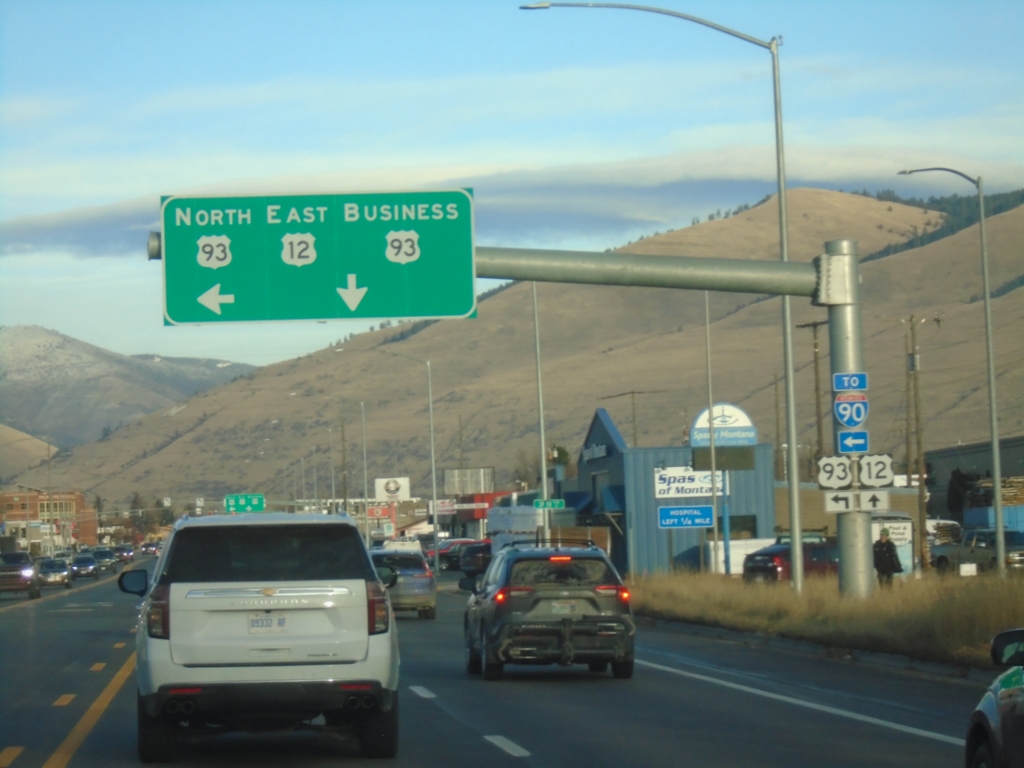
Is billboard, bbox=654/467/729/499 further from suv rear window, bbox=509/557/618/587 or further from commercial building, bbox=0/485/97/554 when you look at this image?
commercial building, bbox=0/485/97/554

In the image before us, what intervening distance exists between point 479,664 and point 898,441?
110217mm

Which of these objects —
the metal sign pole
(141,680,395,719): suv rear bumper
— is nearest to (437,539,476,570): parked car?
the metal sign pole

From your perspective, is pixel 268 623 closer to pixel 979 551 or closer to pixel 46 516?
pixel 979 551

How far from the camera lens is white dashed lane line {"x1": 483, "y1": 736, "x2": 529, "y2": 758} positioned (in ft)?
38.9

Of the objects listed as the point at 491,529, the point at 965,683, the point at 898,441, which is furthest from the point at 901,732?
the point at 898,441

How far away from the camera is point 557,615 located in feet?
60.0

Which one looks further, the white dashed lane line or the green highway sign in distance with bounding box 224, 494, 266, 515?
the green highway sign in distance with bounding box 224, 494, 266, 515

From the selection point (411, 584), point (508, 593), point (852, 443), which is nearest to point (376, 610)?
point (508, 593)

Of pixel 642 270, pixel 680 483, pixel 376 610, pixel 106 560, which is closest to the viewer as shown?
pixel 376 610

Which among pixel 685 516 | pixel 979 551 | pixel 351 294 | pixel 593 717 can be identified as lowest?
pixel 593 717

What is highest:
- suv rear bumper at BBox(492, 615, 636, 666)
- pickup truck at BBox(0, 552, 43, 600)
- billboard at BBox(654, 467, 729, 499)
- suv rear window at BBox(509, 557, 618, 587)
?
billboard at BBox(654, 467, 729, 499)

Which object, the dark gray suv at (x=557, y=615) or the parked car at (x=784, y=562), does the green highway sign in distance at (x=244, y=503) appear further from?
the dark gray suv at (x=557, y=615)

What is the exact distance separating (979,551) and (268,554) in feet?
124

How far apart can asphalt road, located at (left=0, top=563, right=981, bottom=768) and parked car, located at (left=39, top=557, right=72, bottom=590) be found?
45.3 meters
